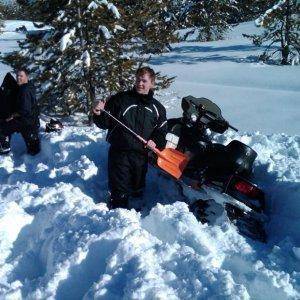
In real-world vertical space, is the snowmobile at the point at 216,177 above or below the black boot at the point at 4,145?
above

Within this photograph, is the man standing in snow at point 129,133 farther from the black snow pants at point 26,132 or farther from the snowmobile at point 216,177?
the black snow pants at point 26,132

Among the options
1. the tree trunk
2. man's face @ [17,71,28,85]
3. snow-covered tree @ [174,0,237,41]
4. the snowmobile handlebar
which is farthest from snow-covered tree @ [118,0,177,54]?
snow-covered tree @ [174,0,237,41]

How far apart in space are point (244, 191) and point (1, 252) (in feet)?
9.39

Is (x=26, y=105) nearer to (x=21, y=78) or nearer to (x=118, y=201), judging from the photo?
(x=21, y=78)

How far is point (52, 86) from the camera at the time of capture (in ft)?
37.3

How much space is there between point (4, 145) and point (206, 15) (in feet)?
81.0

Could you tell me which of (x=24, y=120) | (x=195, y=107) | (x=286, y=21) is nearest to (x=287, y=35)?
(x=286, y=21)

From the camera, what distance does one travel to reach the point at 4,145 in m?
7.94

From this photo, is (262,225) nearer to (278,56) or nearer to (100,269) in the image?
(100,269)

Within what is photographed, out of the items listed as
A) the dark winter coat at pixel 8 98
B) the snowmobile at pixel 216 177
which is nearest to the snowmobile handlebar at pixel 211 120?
the snowmobile at pixel 216 177

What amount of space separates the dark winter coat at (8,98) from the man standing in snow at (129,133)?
9.44ft

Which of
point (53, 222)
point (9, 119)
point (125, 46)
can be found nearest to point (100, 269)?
point (53, 222)

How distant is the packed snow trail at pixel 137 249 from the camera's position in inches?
139

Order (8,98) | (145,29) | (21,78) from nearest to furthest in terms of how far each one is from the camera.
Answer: (21,78)
(8,98)
(145,29)
